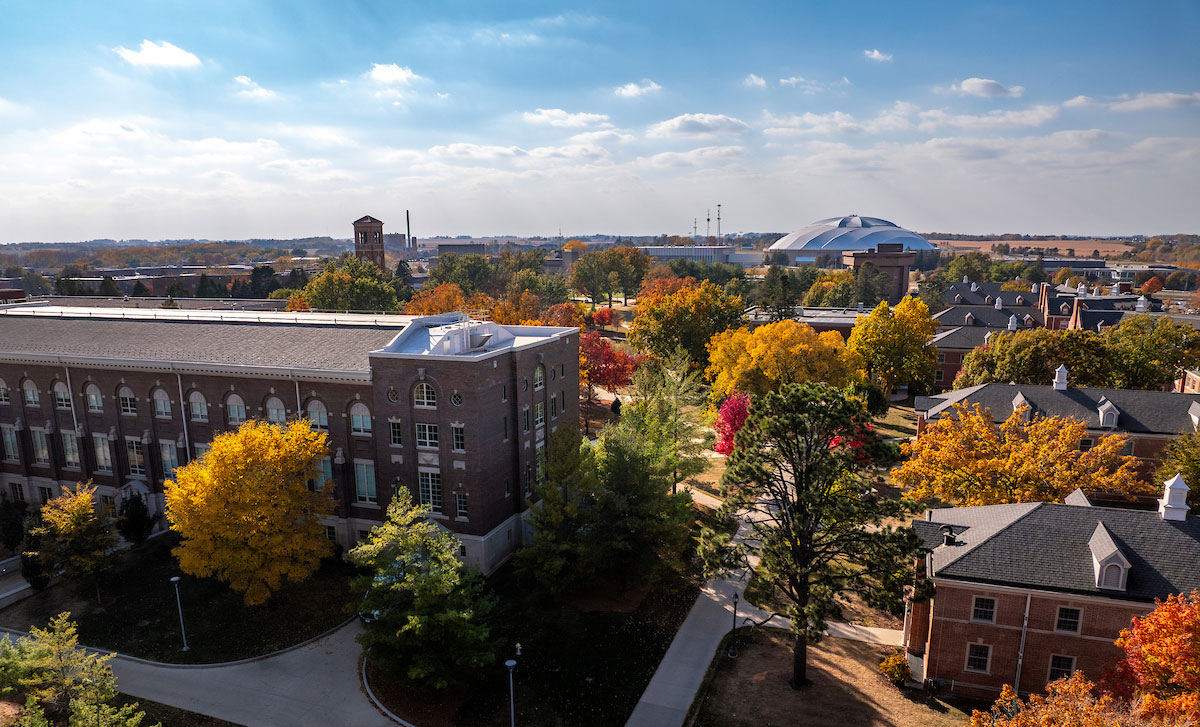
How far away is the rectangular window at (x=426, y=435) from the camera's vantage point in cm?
3769

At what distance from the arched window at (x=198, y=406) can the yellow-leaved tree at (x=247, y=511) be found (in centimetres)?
919

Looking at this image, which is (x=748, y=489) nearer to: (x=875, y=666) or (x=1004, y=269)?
(x=875, y=666)

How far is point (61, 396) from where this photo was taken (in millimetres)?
46094

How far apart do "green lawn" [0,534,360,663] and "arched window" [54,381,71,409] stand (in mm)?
13348

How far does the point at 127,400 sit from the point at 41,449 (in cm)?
947

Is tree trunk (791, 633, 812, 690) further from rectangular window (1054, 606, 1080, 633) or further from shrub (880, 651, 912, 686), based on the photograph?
rectangular window (1054, 606, 1080, 633)

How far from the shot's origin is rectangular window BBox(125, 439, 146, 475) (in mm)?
44688

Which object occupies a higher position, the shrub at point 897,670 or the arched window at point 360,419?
the arched window at point 360,419

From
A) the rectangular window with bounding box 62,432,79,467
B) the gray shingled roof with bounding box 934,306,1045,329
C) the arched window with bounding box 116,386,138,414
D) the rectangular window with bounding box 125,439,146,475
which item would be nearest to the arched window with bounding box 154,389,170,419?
the arched window with bounding box 116,386,138,414

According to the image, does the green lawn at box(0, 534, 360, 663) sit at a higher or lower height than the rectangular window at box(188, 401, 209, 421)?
lower

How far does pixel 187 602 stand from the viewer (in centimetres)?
3662

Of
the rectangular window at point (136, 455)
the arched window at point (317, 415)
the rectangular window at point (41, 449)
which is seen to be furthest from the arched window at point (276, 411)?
the rectangular window at point (41, 449)

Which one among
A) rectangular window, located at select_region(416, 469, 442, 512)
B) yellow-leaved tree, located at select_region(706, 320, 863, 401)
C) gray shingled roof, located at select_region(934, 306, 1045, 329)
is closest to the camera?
rectangular window, located at select_region(416, 469, 442, 512)

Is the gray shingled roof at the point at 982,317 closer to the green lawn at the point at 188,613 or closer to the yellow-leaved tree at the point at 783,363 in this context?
the yellow-leaved tree at the point at 783,363
